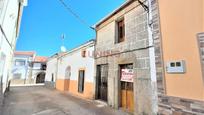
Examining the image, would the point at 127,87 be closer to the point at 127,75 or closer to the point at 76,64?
the point at 127,75

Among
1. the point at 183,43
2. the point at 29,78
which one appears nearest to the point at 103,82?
the point at 183,43

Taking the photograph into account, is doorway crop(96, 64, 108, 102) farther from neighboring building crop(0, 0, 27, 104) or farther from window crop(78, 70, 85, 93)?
neighboring building crop(0, 0, 27, 104)

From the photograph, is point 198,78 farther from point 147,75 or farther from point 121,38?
point 121,38

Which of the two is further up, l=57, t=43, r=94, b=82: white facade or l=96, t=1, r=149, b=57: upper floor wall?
l=96, t=1, r=149, b=57: upper floor wall

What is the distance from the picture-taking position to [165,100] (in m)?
3.52

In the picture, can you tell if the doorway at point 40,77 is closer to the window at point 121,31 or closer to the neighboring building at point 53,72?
the neighboring building at point 53,72

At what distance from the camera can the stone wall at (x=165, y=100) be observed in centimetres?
282

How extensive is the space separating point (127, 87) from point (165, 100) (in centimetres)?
301

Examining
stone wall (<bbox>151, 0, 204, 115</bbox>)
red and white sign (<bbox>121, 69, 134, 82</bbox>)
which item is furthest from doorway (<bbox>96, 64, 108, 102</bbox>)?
stone wall (<bbox>151, 0, 204, 115</bbox>)

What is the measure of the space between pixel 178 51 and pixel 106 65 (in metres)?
5.09

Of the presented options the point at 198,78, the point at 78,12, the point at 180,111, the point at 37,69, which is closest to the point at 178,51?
the point at 198,78

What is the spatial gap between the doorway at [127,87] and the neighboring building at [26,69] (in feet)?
89.9

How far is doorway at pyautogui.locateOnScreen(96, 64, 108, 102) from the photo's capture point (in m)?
7.96

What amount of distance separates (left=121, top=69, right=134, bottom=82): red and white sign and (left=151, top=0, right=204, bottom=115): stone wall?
253cm
